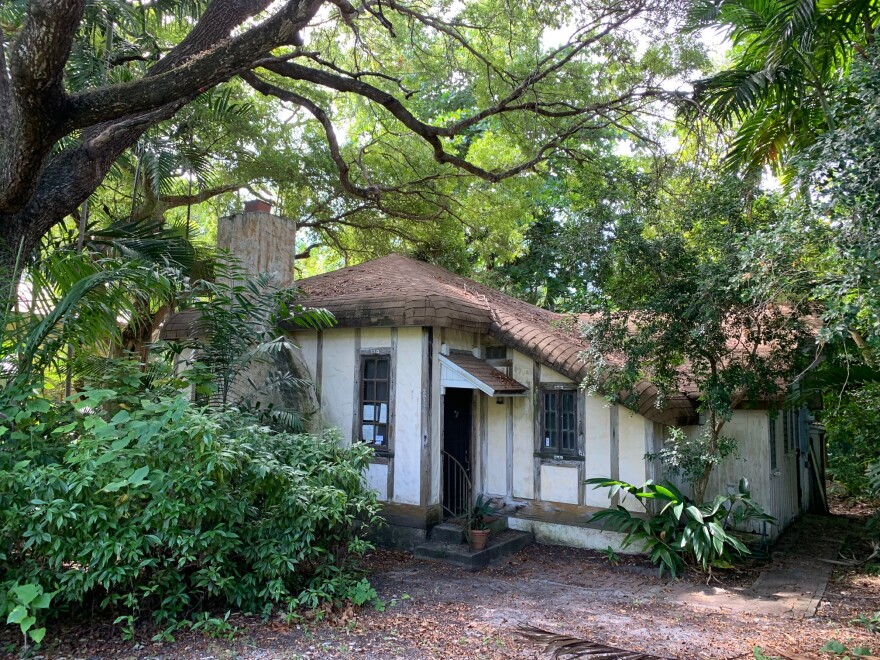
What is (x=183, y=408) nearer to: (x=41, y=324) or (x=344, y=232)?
(x=41, y=324)

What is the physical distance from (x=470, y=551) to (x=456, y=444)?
2085 millimetres

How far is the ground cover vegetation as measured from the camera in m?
5.10

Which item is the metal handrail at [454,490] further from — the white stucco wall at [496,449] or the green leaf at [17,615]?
the green leaf at [17,615]

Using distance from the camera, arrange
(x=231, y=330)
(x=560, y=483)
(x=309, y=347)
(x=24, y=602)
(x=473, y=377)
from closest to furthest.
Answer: (x=24, y=602)
(x=231, y=330)
(x=473, y=377)
(x=560, y=483)
(x=309, y=347)

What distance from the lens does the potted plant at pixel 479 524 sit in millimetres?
8500

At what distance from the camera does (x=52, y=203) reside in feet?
23.4

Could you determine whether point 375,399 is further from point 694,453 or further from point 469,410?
point 694,453

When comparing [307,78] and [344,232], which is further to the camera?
[344,232]

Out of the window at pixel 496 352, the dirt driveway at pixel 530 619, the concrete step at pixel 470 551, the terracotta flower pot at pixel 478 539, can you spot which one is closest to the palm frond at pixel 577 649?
the dirt driveway at pixel 530 619

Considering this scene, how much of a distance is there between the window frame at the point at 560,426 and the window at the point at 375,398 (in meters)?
2.49

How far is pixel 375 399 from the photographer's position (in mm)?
9609

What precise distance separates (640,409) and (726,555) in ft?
7.09

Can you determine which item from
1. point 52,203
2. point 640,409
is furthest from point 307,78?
point 640,409

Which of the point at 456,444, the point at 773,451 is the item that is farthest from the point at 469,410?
the point at 773,451
